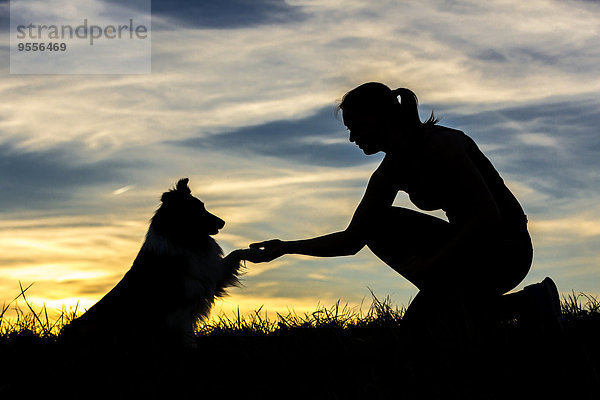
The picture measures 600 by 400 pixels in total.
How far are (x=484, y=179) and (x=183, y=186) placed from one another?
11.7 ft

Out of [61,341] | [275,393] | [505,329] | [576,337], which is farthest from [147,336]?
[576,337]

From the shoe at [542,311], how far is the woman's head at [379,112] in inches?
56.9

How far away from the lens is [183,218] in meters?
6.77

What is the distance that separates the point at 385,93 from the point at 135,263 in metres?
3.27

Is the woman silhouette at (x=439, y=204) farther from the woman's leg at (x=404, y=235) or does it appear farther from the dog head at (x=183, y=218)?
the dog head at (x=183, y=218)

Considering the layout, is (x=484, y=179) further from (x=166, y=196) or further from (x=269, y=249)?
(x=166, y=196)

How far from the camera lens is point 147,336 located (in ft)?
16.8

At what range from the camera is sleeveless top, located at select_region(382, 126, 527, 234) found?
4.53 m

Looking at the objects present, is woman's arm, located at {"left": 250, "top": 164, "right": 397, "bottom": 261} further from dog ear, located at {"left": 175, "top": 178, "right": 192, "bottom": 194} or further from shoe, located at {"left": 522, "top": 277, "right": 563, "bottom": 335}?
dog ear, located at {"left": 175, "top": 178, "right": 192, "bottom": 194}

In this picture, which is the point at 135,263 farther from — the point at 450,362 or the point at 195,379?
the point at 450,362

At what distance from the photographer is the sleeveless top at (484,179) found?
4527mm

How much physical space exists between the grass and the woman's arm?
2.06 ft

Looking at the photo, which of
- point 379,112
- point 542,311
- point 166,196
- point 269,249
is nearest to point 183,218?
point 166,196

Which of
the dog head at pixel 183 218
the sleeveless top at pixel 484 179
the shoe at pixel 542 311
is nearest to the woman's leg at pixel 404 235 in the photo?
the sleeveless top at pixel 484 179
